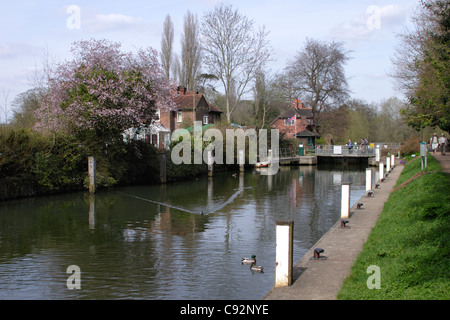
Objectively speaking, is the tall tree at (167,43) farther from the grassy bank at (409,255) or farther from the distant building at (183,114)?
the grassy bank at (409,255)

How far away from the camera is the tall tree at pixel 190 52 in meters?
56.8

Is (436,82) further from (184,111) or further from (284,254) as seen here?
(184,111)

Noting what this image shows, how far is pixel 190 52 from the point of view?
5656 centimetres

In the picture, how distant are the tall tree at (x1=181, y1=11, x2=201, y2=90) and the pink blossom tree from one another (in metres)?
30.2

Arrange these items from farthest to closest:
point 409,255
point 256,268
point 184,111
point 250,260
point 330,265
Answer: point 184,111 → point 250,260 → point 256,268 → point 330,265 → point 409,255

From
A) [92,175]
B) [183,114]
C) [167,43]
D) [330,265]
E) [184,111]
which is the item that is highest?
[167,43]

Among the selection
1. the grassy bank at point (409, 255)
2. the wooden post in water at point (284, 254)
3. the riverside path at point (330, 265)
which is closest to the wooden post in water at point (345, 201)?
the riverside path at point (330, 265)

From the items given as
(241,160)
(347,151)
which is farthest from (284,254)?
(347,151)

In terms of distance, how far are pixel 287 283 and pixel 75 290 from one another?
418cm

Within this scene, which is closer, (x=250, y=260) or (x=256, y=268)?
(x=256, y=268)

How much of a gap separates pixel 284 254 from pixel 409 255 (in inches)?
91.5

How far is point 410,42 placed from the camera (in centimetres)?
3438

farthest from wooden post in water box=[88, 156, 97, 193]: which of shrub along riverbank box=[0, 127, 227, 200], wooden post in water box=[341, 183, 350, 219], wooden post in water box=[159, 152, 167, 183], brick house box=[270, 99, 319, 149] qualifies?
Result: brick house box=[270, 99, 319, 149]

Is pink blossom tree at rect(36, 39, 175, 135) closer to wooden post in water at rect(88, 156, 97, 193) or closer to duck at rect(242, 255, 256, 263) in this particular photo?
wooden post in water at rect(88, 156, 97, 193)
